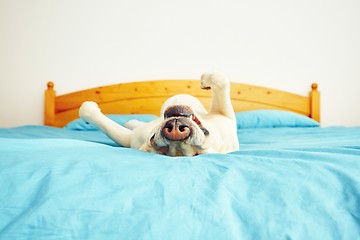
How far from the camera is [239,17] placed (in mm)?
2797

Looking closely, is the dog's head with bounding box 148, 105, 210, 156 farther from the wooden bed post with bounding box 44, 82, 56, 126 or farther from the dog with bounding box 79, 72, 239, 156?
the wooden bed post with bounding box 44, 82, 56, 126

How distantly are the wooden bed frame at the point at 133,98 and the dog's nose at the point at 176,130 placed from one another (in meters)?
1.89

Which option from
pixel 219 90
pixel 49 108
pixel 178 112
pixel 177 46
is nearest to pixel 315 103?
pixel 177 46

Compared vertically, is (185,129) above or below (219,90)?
below

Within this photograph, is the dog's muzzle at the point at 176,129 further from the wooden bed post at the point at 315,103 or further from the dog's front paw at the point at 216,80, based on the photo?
the wooden bed post at the point at 315,103

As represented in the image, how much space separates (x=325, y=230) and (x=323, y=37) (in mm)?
2807

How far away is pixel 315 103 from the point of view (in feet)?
9.02

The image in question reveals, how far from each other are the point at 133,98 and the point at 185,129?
6.34 feet

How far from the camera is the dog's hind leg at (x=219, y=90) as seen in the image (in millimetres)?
1039

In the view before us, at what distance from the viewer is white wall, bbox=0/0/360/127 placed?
2.64 metres

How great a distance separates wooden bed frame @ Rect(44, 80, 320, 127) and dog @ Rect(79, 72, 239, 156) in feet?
4.16

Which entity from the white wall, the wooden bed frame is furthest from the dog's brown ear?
the white wall

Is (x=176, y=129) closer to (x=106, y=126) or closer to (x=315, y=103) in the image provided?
(x=106, y=126)

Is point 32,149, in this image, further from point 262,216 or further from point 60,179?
point 262,216
